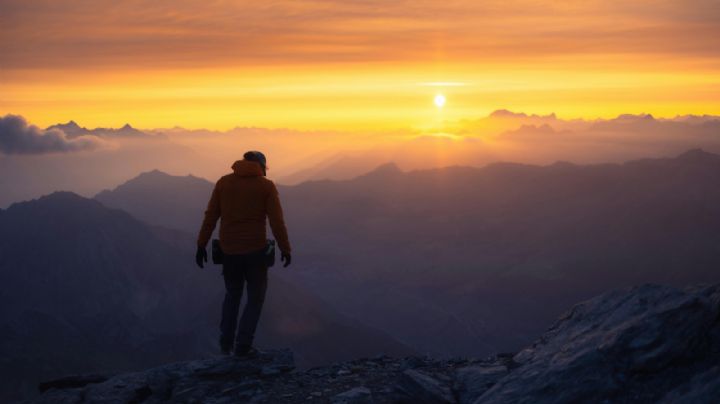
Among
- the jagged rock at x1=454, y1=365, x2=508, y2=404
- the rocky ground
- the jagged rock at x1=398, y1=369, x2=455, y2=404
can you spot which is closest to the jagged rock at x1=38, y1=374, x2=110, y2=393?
the rocky ground

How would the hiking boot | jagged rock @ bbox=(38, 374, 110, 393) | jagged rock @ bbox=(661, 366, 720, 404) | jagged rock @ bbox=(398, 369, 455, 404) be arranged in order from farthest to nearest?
jagged rock @ bbox=(38, 374, 110, 393) → the hiking boot → jagged rock @ bbox=(398, 369, 455, 404) → jagged rock @ bbox=(661, 366, 720, 404)

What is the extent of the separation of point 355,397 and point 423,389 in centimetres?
127

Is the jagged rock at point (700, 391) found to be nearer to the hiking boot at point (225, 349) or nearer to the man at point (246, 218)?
the man at point (246, 218)

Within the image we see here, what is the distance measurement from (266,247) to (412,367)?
389 cm

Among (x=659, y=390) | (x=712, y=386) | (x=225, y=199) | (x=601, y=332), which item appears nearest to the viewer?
(x=712, y=386)

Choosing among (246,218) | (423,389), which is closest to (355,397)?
(423,389)

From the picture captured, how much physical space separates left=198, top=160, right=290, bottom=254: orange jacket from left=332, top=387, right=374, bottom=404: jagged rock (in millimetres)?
2957

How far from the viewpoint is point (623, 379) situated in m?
9.50

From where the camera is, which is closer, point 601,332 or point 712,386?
point 712,386

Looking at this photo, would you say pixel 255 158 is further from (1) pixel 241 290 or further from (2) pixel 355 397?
(2) pixel 355 397

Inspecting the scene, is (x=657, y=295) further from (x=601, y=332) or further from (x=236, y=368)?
(x=236, y=368)

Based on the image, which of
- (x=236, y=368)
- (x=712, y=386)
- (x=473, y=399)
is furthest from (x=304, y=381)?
(x=712, y=386)

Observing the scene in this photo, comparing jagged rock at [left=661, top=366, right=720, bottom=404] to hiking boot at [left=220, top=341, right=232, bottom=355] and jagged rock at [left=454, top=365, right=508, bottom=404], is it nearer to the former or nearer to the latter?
jagged rock at [left=454, top=365, right=508, bottom=404]

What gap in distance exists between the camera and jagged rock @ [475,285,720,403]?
30.8 feet
